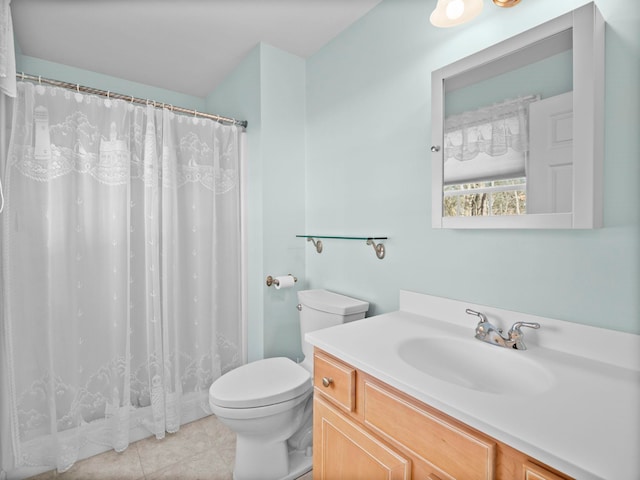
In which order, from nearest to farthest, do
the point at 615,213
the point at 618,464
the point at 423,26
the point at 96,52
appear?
the point at 618,464 < the point at 615,213 < the point at 423,26 < the point at 96,52

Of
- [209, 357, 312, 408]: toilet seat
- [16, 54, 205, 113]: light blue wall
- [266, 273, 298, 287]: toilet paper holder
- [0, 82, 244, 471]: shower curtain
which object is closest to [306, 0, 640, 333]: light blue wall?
[266, 273, 298, 287]: toilet paper holder

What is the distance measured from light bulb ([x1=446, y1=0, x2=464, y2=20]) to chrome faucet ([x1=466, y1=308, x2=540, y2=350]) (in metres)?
1.08

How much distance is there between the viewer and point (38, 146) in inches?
61.0

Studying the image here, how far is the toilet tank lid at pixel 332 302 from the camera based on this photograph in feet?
5.24

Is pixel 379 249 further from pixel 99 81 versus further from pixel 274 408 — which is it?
pixel 99 81

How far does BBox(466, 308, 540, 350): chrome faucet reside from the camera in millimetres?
1024

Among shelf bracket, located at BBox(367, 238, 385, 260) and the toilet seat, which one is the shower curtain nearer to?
the toilet seat

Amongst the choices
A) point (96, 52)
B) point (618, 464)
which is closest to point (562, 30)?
point (618, 464)

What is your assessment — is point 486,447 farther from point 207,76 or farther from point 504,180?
point 207,76

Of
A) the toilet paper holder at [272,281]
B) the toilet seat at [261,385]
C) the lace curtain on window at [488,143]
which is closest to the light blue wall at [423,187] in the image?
the lace curtain on window at [488,143]

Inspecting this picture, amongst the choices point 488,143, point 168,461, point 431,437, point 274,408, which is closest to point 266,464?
point 274,408

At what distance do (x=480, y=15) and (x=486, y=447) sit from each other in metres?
1.45

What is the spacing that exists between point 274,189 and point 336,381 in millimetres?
1325

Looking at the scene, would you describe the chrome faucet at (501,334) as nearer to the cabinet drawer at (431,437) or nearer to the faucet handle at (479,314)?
the faucet handle at (479,314)
